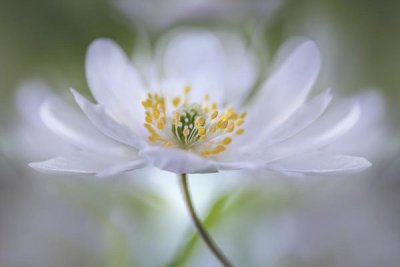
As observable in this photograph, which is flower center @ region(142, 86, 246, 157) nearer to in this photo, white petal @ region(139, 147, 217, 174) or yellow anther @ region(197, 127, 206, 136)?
yellow anther @ region(197, 127, 206, 136)

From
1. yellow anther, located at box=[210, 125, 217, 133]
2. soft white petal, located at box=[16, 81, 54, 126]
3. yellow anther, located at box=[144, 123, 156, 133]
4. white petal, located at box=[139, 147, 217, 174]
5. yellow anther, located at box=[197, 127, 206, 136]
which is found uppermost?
soft white petal, located at box=[16, 81, 54, 126]

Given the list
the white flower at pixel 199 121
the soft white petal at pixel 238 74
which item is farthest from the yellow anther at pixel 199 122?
the soft white petal at pixel 238 74

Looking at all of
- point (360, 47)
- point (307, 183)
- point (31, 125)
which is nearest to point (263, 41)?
point (360, 47)

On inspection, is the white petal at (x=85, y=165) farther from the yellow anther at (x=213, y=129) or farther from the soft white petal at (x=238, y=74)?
the soft white petal at (x=238, y=74)

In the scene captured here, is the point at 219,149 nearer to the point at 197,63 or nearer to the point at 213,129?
the point at 213,129

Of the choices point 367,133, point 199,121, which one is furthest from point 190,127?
point 367,133

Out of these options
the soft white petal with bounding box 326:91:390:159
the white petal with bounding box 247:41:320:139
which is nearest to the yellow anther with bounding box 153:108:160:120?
the white petal with bounding box 247:41:320:139

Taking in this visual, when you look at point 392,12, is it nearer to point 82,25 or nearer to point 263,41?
point 263,41
